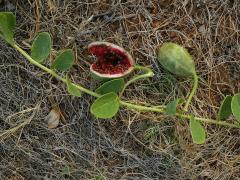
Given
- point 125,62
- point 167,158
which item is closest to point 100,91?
point 125,62

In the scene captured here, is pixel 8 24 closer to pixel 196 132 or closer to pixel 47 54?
pixel 47 54

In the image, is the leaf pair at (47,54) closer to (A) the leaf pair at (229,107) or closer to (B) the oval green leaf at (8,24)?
(B) the oval green leaf at (8,24)

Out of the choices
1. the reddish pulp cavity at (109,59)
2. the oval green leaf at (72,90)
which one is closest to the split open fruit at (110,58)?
the reddish pulp cavity at (109,59)

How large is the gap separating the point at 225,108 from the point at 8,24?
0.69 meters

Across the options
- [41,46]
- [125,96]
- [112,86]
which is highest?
[41,46]

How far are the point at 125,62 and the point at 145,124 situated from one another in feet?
0.74

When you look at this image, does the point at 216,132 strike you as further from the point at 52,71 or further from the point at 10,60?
the point at 10,60

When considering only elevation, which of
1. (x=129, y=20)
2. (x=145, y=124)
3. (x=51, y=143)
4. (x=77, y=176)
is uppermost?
(x=129, y=20)

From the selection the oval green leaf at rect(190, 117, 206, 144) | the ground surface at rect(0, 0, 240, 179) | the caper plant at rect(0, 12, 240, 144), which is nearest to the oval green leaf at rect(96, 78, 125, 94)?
the caper plant at rect(0, 12, 240, 144)

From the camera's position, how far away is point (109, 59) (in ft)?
5.22

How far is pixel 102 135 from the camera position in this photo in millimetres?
1703

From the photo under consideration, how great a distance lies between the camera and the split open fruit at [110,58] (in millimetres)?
1576

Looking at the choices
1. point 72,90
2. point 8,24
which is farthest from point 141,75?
point 8,24

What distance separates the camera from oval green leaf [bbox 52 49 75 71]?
150 cm
